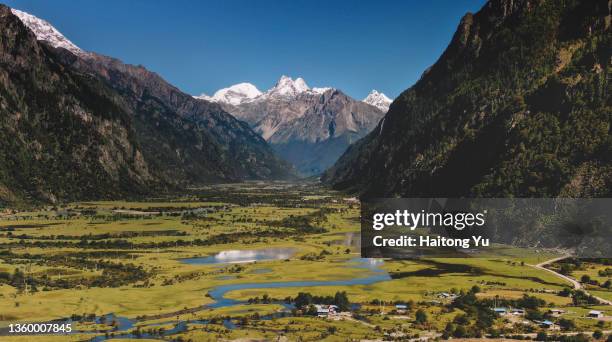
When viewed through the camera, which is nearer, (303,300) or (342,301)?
(342,301)

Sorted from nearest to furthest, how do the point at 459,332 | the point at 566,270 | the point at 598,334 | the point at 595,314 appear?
the point at 598,334
the point at 459,332
the point at 595,314
the point at 566,270

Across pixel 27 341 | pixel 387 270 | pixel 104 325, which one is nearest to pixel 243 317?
pixel 104 325

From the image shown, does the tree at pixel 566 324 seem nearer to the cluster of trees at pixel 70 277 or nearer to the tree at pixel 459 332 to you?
the tree at pixel 459 332

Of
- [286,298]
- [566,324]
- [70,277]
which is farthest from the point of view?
[70,277]

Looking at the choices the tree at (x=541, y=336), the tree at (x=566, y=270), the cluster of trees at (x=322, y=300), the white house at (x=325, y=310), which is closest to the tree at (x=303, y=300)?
the cluster of trees at (x=322, y=300)

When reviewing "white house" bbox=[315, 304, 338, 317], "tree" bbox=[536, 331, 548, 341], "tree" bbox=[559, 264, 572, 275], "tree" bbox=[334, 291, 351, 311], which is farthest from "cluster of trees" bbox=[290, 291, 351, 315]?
"tree" bbox=[559, 264, 572, 275]

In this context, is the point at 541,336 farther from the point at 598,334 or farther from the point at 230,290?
the point at 230,290

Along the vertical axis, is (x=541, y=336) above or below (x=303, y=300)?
below

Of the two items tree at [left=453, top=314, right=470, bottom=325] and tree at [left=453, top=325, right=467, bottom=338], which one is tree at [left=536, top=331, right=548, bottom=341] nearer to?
tree at [left=453, top=325, right=467, bottom=338]

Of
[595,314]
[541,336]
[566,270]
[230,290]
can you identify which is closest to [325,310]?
[230,290]

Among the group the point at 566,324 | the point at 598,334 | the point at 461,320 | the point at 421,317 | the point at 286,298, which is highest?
the point at 286,298

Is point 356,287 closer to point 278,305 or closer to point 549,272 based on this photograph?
point 278,305
